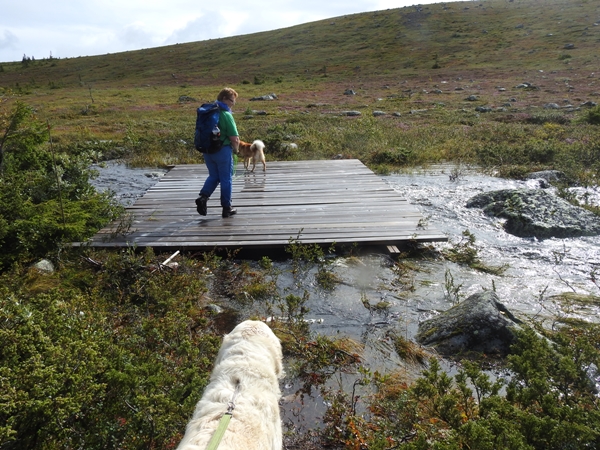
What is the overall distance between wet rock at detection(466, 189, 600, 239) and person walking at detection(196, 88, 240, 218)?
552cm

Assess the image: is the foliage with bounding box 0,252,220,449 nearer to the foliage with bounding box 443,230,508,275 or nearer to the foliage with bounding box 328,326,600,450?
the foliage with bounding box 328,326,600,450

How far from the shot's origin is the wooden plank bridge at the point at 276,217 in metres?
7.12

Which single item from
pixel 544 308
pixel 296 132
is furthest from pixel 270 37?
pixel 544 308

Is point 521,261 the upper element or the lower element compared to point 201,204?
lower

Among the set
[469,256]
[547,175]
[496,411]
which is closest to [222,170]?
[469,256]

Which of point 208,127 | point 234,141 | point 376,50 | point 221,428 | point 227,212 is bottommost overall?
point 227,212

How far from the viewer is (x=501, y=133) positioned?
1802 cm

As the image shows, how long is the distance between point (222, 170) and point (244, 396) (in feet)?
18.7

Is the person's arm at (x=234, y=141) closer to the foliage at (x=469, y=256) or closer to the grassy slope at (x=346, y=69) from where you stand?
the foliage at (x=469, y=256)

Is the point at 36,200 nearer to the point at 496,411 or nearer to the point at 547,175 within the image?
the point at 496,411

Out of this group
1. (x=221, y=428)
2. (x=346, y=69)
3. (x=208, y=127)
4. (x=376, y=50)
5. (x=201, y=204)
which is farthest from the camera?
(x=376, y=50)

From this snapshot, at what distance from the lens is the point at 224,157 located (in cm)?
761

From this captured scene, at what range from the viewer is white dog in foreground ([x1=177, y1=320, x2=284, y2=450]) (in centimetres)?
213

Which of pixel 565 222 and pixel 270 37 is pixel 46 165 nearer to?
pixel 565 222
